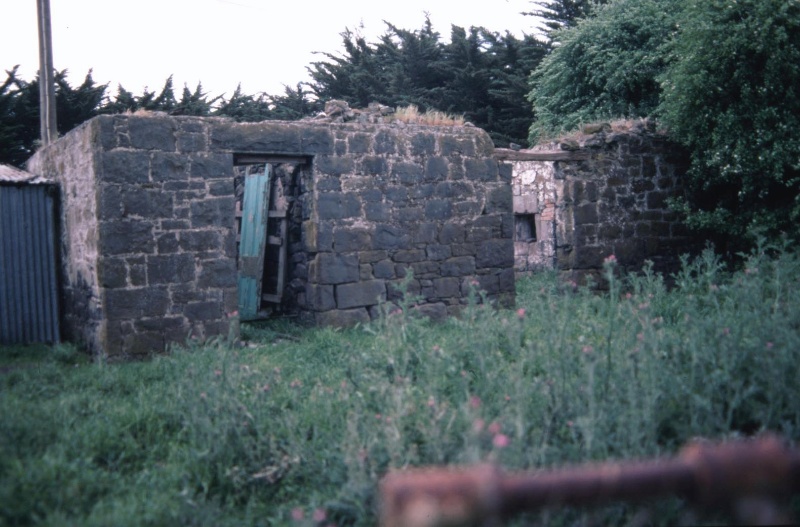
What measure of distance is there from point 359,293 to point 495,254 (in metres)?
2.08

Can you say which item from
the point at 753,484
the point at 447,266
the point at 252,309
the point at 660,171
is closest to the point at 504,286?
the point at 447,266

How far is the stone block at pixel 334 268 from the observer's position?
7648 mm

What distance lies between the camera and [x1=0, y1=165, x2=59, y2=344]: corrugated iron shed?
7.52m

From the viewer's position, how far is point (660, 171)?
951 centimetres

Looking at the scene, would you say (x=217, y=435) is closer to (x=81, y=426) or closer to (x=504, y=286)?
(x=81, y=426)

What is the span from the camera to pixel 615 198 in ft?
30.4

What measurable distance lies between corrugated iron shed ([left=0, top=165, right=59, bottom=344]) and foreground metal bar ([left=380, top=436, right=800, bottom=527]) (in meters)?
7.95

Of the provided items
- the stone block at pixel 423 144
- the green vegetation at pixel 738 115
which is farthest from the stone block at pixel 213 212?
the green vegetation at pixel 738 115

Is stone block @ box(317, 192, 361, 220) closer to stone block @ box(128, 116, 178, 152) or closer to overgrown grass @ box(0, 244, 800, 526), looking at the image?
stone block @ box(128, 116, 178, 152)

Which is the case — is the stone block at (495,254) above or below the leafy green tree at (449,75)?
below

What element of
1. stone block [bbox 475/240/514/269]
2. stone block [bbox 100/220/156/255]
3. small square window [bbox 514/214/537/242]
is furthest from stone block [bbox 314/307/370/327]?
small square window [bbox 514/214/537/242]

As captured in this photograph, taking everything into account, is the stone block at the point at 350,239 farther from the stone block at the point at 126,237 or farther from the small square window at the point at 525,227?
the small square window at the point at 525,227

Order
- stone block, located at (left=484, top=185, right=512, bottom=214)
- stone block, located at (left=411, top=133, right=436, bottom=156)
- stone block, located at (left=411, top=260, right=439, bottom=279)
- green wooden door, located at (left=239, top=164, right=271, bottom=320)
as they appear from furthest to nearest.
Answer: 1. green wooden door, located at (left=239, top=164, right=271, bottom=320)
2. stone block, located at (left=484, top=185, right=512, bottom=214)
3. stone block, located at (left=411, top=133, right=436, bottom=156)
4. stone block, located at (left=411, top=260, right=439, bottom=279)

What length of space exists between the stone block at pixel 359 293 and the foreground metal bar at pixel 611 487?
21.9ft
